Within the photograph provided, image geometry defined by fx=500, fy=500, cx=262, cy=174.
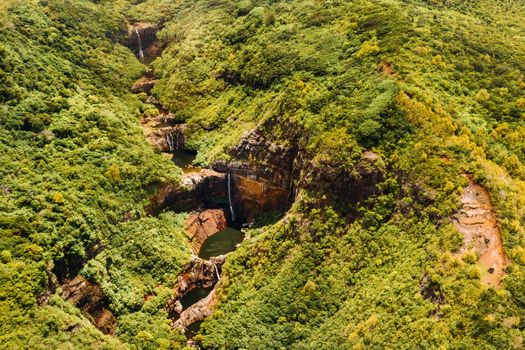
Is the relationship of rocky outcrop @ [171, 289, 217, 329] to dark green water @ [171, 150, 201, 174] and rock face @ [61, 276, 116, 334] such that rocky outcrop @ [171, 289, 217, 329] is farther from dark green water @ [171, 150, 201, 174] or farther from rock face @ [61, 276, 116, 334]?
dark green water @ [171, 150, 201, 174]

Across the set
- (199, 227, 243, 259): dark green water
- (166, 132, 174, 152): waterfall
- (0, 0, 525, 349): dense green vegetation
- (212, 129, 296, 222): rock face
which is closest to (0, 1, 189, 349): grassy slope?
(0, 0, 525, 349): dense green vegetation

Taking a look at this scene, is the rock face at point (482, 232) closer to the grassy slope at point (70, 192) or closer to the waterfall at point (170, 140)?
the grassy slope at point (70, 192)

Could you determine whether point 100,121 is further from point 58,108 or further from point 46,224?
point 46,224

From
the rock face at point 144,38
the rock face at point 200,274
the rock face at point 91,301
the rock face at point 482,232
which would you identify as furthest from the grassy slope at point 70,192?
the rock face at point 482,232

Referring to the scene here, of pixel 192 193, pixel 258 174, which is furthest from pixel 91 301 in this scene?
Answer: pixel 258 174

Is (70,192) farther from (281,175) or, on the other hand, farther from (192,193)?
(281,175)
